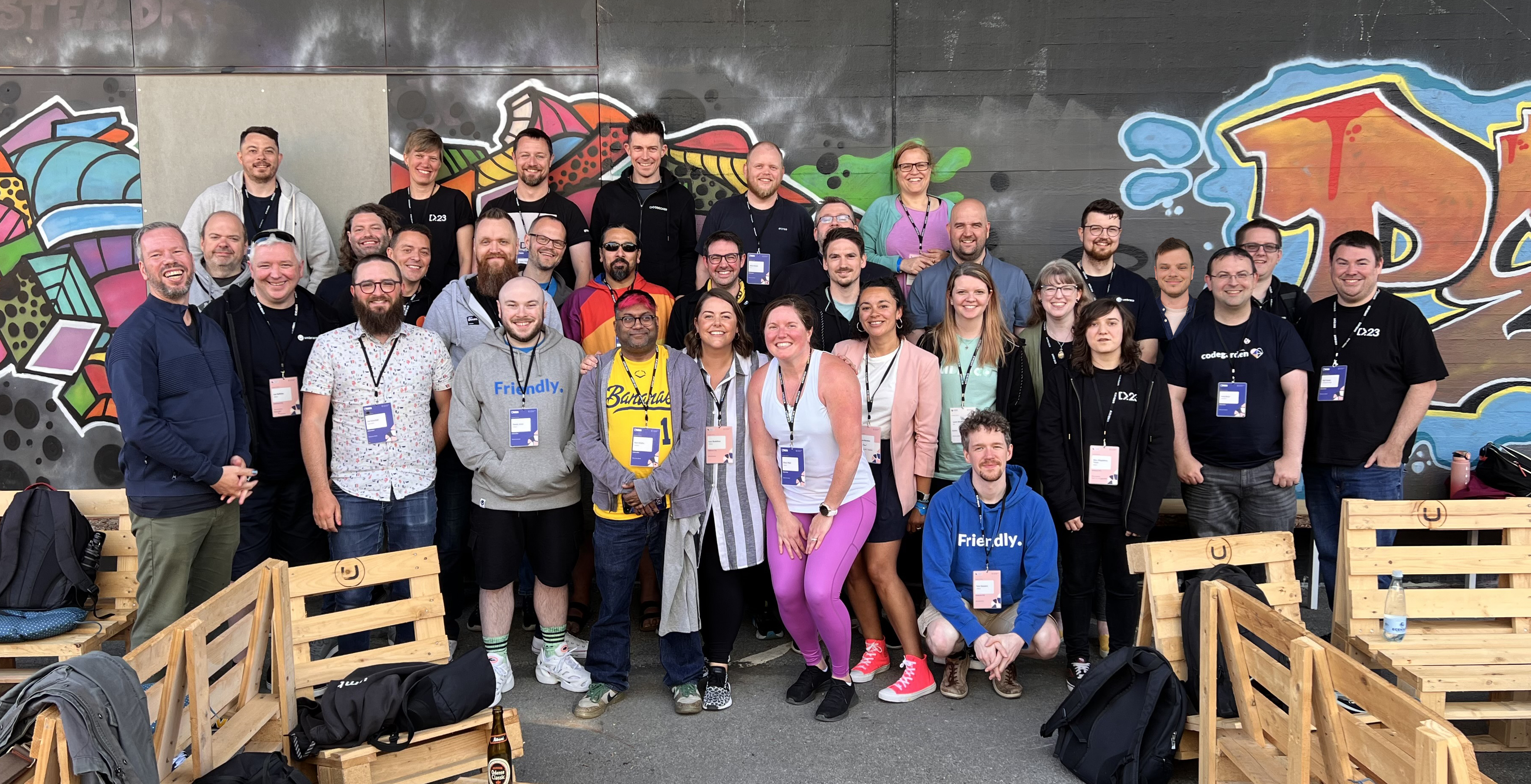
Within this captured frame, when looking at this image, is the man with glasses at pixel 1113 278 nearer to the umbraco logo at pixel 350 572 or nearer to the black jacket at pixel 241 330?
Result: the umbraco logo at pixel 350 572

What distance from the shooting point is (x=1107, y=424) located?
4211 millimetres

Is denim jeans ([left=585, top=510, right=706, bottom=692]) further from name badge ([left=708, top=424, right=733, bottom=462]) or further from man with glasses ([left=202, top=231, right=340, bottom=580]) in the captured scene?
man with glasses ([left=202, top=231, right=340, bottom=580])

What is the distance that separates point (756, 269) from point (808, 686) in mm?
2090

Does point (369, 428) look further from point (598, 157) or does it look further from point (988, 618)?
point (988, 618)

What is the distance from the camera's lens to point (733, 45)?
19.0ft

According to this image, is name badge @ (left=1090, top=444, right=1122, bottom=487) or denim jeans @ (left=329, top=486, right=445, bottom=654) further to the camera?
name badge @ (left=1090, top=444, right=1122, bottom=487)

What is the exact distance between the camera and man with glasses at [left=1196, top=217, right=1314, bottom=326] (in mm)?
4836

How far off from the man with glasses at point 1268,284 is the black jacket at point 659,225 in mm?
2625

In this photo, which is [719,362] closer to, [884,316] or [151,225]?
[884,316]

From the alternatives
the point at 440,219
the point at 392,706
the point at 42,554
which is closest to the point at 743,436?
the point at 392,706

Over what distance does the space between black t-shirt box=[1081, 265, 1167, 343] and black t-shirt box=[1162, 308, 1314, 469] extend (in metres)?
0.21

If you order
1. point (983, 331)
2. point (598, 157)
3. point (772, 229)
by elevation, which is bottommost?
point (983, 331)

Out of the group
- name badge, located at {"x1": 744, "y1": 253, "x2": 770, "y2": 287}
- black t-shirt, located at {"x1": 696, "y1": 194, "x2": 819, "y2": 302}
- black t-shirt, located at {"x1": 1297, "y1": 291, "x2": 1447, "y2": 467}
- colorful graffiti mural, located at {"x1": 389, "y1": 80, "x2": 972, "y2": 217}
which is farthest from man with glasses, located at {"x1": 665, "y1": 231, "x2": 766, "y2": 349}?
black t-shirt, located at {"x1": 1297, "y1": 291, "x2": 1447, "y2": 467}

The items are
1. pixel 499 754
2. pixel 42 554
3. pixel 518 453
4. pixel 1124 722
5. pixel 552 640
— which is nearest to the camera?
pixel 499 754
